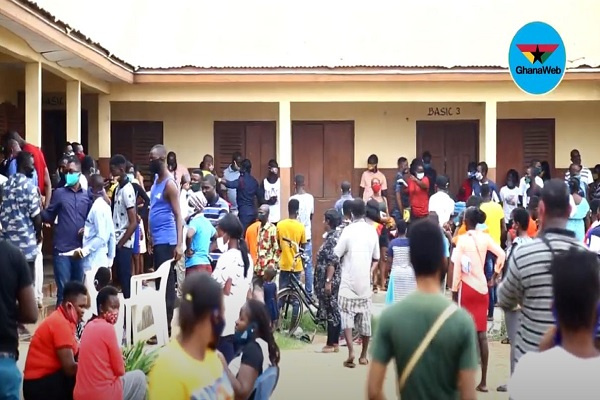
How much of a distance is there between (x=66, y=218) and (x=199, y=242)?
4.62ft

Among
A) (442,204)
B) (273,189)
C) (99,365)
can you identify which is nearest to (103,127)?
(273,189)

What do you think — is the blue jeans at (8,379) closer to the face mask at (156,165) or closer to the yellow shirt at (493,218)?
the face mask at (156,165)

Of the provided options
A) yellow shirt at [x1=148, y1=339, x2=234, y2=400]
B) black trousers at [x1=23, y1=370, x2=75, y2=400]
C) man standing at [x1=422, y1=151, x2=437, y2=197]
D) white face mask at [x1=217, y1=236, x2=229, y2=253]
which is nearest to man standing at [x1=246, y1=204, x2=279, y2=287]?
white face mask at [x1=217, y1=236, x2=229, y2=253]

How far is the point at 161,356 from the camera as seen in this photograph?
13.6ft

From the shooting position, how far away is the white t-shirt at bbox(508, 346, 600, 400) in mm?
3750

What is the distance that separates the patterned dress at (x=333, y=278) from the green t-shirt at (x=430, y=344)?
248 inches

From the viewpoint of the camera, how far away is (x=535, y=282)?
5.12 meters

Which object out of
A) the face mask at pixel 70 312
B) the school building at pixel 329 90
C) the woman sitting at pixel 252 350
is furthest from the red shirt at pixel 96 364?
the school building at pixel 329 90

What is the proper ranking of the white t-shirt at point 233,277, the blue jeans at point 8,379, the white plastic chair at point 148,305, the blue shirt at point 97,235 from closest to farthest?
the blue jeans at point 8,379 < the white plastic chair at point 148,305 < the white t-shirt at point 233,277 < the blue shirt at point 97,235

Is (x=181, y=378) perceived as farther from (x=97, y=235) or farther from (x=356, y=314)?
(x=356, y=314)

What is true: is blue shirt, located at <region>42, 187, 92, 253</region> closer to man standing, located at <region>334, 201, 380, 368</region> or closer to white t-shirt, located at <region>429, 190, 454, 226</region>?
man standing, located at <region>334, 201, 380, 368</region>

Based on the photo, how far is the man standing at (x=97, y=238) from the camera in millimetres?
9844

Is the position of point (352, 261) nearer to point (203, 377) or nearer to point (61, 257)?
point (61, 257)

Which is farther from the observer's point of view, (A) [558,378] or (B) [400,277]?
(B) [400,277]
